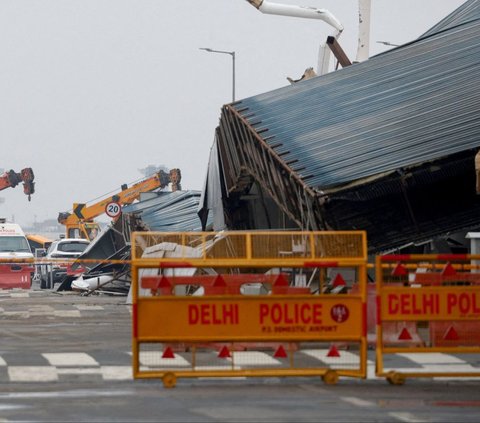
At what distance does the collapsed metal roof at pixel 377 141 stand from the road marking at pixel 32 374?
27.9ft

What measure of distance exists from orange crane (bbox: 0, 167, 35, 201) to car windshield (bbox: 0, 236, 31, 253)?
19.6m

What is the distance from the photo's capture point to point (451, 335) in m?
17.2

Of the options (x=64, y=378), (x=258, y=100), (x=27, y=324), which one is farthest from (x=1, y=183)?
(x=64, y=378)

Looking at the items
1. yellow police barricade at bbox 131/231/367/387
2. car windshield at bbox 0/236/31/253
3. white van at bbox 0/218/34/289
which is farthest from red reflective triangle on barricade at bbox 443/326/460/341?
car windshield at bbox 0/236/31/253

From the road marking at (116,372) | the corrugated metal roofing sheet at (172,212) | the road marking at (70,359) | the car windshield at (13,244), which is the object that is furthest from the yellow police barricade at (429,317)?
the car windshield at (13,244)

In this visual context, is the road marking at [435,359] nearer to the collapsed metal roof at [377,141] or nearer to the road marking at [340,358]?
the road marking at [340,358]

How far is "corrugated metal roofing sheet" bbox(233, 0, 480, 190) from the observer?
26.4 metres

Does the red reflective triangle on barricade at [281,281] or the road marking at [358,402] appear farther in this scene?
the red reflective triangle on barricade at [281,281]

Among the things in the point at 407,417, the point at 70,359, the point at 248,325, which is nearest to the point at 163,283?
the point at 248,325

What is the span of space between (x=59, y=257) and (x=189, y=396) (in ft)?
154

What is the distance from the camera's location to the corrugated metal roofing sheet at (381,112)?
86.7 feet

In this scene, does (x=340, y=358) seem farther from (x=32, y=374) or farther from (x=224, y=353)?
(x=32, y=374)

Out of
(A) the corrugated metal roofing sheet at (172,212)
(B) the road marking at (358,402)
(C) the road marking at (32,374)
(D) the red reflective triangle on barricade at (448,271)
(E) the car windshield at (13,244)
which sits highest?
(A) the corrugated metal roofing sheet at (172,212)

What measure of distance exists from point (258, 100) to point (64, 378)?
17.7 meters
